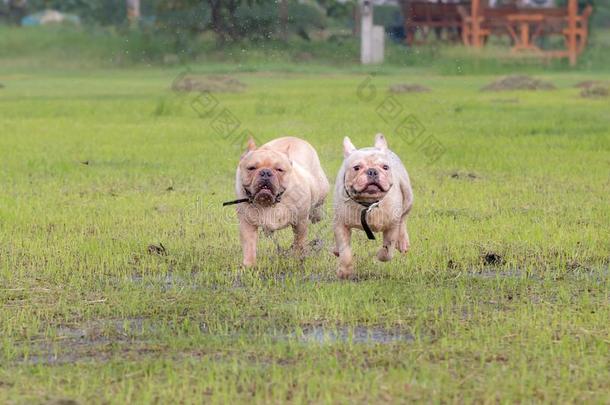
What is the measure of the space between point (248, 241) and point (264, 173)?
23.7 inches

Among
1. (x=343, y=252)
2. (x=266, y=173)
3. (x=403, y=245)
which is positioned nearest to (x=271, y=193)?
(x=266, y=173)

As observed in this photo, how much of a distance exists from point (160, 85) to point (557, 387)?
28.6 metres

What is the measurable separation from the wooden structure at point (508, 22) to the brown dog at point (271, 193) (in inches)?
1260

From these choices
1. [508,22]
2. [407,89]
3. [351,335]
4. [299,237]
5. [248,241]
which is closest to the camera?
[351,335]

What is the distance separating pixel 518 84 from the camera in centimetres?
3141

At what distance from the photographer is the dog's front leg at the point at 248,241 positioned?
923 cm

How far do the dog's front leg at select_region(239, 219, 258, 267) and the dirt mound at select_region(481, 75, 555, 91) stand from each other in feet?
73.6

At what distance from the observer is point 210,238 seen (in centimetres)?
1059

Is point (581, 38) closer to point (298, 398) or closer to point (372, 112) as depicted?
point (372, 112)

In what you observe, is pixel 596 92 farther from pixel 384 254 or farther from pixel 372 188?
pixel 372 188

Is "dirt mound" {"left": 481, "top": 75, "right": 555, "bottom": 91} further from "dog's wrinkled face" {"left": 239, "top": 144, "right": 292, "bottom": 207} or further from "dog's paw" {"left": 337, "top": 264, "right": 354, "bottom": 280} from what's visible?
"dog's paw" {"left": 337, "top": 264, "right": 354, "bottom": 280}

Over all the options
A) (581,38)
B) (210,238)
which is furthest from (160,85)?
(210,238)

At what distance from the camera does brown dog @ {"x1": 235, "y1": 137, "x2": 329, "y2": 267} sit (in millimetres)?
8945

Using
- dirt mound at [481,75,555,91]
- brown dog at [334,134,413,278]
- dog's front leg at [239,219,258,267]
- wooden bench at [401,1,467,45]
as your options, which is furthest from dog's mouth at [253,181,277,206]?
wooden bench at [401,1,467,45]
